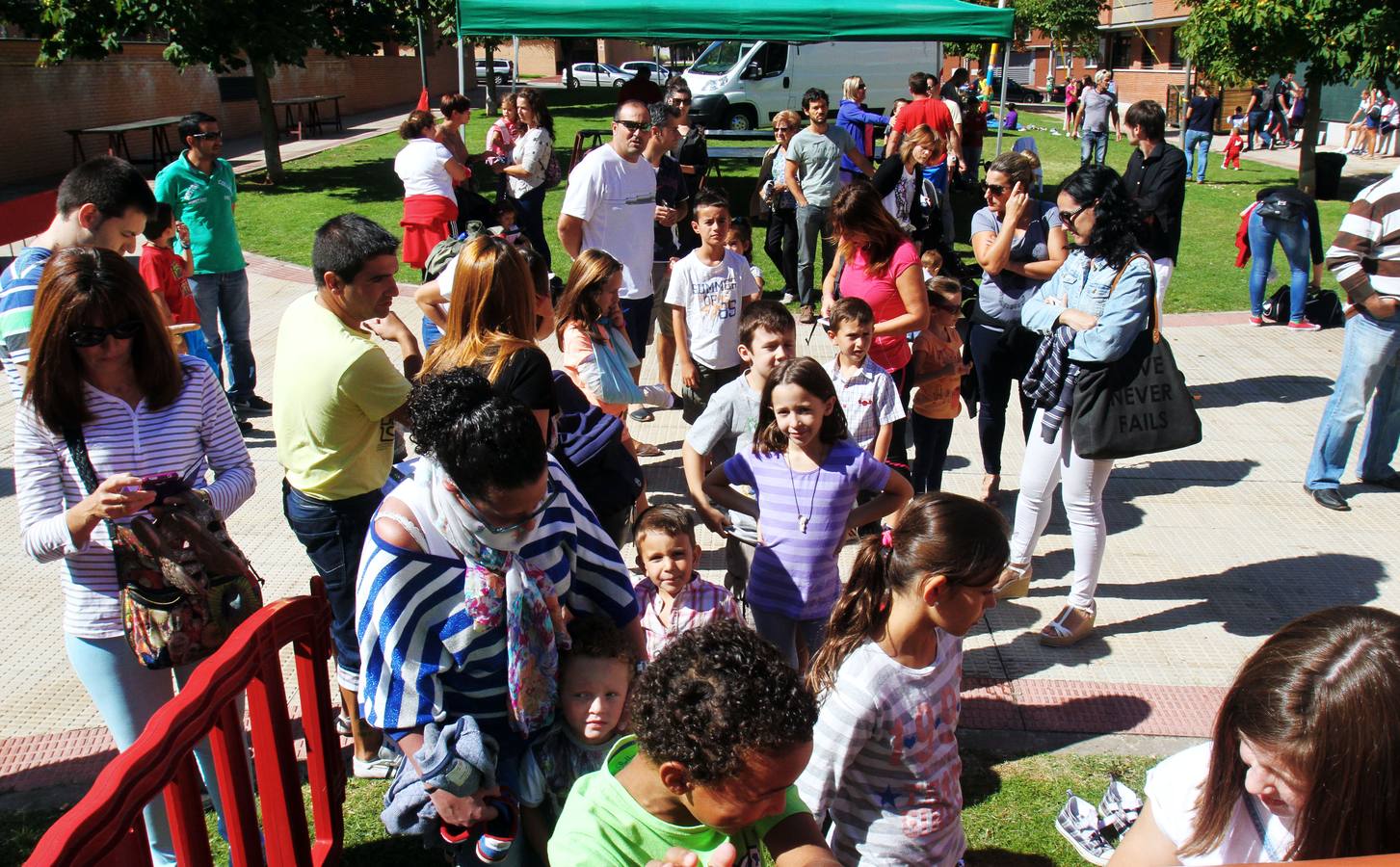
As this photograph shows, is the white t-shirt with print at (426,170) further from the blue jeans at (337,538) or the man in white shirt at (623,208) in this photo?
the blue jeans at (337,538)

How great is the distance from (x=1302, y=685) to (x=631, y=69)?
146 feet

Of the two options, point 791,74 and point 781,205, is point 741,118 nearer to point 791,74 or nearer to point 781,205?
point 791,74

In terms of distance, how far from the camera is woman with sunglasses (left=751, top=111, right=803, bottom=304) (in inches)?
403

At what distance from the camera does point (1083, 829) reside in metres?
3.60

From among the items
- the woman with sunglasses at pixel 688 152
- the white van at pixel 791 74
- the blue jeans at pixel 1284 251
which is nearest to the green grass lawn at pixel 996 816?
the woman with sunglasses at pixel 688 152

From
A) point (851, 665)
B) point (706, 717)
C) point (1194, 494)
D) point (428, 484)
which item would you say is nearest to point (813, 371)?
point (851, 665)

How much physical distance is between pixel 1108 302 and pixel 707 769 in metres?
3.30

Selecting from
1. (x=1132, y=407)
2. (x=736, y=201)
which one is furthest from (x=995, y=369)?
(x=736, y=201)

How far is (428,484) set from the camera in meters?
2.39

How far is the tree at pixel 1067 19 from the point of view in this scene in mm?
42375

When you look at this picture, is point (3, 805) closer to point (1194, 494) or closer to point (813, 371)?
point (813, 371)

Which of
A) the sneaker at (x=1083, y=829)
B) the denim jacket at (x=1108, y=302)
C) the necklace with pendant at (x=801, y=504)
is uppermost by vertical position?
the denim jacket at (x=1108, y=302)

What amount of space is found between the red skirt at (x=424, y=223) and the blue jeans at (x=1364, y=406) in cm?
626

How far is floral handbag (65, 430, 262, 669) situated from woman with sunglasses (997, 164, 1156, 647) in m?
3.16
